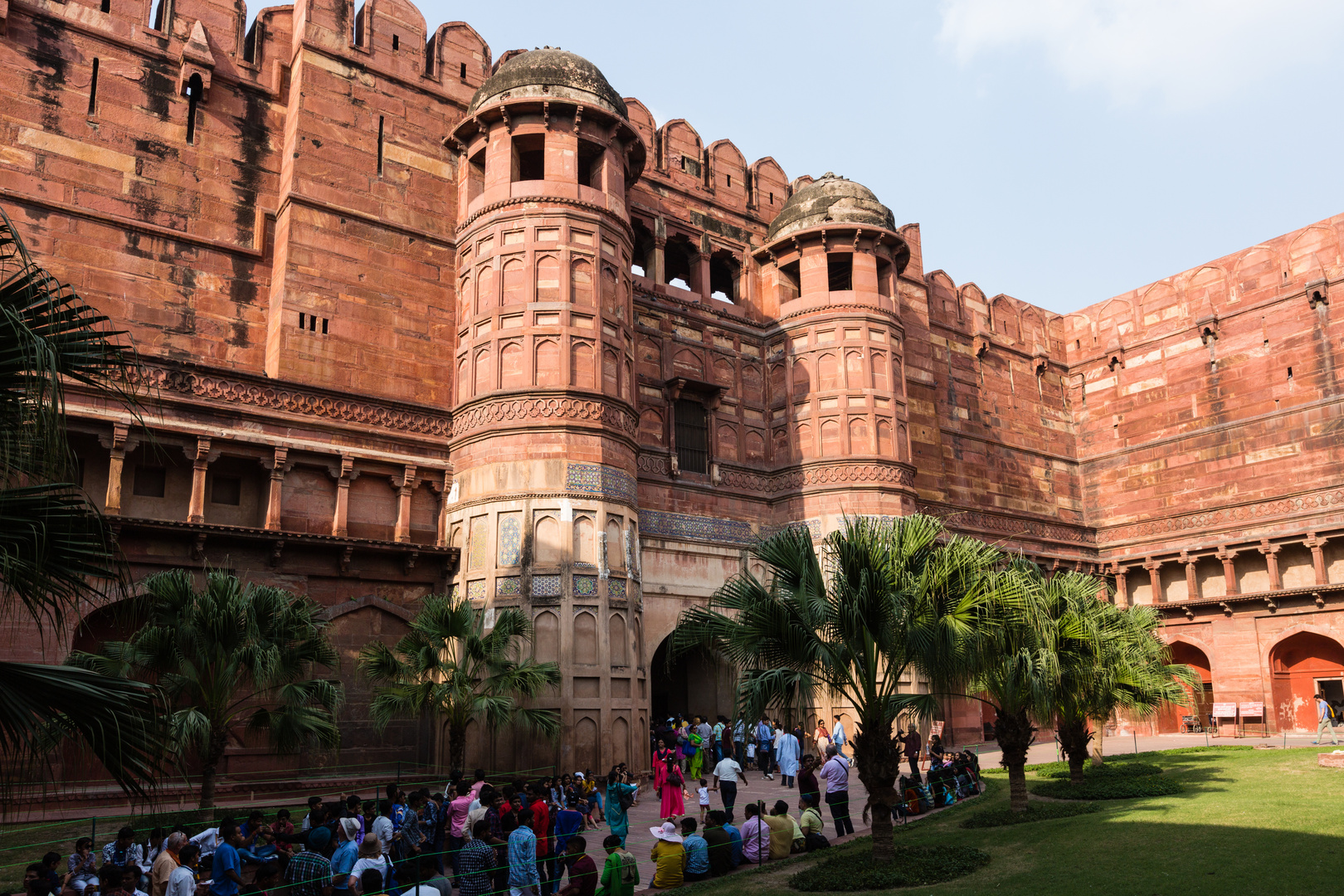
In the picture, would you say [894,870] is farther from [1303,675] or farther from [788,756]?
[1303,675]

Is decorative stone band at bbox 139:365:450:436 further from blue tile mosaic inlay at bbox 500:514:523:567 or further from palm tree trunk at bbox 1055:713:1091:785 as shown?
palm tree trunk at bbox 1055:713:1091:785

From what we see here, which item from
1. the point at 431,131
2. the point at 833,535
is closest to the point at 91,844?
the point at 833,535

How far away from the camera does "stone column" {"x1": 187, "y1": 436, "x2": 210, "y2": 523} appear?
18703 millimetres

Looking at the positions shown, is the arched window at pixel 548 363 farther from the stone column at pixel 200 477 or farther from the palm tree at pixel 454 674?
the stone column at pixel 200 477

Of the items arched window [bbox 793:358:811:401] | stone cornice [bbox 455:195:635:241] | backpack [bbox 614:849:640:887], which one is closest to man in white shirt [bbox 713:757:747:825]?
backpack [bbox 614:849:640:887]

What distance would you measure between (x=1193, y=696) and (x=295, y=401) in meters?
29.7

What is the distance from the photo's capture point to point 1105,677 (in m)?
17.3

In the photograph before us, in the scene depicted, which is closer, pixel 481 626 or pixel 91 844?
pixel 91 844

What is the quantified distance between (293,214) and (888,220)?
1596cm

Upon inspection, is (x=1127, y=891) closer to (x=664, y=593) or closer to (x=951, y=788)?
(x=951, y=788)

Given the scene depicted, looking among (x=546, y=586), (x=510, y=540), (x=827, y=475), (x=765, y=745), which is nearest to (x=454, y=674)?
(x=546, y=586)

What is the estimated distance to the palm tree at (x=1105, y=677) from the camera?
17.0 meters

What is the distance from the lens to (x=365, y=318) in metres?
22.0

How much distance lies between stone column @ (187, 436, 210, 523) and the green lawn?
12.0 m
